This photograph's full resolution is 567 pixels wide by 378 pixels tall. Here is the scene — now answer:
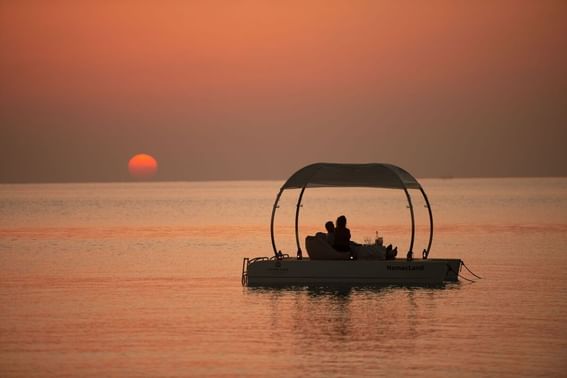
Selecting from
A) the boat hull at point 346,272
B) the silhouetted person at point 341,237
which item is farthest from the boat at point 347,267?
the silhouetted person at point 341,237

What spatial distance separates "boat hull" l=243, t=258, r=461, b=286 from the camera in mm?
30250

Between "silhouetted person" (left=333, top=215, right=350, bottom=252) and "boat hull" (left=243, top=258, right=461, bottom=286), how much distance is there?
765 millimetres

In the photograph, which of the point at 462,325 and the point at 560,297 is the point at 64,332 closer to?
the point at 462,325

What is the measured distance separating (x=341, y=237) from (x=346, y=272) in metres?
1.06

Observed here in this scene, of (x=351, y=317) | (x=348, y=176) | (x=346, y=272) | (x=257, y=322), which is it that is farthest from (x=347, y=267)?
(x=257, y=322)

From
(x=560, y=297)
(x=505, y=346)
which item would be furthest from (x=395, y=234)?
(x=505, y=346)

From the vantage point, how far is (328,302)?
2800 centimetres

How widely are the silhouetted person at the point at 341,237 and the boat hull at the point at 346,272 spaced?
2.51ft

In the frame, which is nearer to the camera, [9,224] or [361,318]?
[361,318]

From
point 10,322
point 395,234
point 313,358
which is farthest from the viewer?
point 395,234

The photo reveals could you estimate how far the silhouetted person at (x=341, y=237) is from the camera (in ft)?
101

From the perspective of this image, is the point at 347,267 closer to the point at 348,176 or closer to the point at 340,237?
the point at 340,237

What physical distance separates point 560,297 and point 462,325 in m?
6.46

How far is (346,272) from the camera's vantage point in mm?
30250
